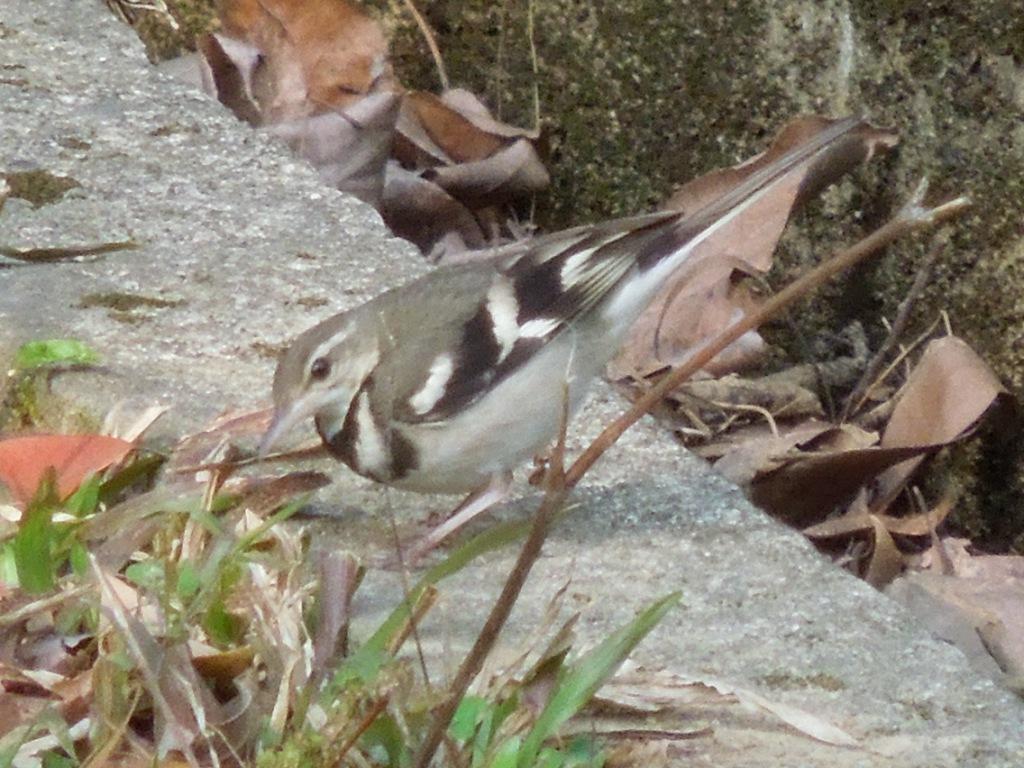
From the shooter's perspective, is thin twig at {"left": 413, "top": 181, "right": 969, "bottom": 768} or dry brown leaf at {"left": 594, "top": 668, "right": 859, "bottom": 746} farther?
dry brown leaf at {"left": 594, "top": 668, "right": 859, "bottom": 746}

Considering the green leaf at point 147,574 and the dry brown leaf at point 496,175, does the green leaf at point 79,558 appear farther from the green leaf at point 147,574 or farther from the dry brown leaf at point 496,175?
the dry brown leaf at point 496,175

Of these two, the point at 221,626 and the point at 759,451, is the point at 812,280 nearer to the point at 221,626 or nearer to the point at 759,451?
the point at 221,626

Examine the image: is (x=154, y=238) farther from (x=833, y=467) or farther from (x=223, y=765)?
(x=223, y=765)

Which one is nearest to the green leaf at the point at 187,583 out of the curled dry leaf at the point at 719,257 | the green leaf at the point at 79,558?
the green leaf at the point at 79,558

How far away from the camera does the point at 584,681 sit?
83.5 inches

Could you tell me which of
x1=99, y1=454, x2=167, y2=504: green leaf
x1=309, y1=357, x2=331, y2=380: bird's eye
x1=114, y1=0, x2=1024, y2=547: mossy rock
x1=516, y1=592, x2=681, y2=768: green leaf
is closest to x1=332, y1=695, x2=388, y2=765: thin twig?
x1=516, y1=592, x2=681, y2=768: green leaf

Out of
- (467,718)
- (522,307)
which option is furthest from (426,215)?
(467,718)

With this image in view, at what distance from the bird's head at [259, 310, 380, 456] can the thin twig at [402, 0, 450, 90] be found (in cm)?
189

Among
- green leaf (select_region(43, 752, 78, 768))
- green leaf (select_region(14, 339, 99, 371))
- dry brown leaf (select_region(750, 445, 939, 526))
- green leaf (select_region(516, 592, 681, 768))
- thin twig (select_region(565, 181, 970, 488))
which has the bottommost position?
dry brown leaf (select_region(750, 445, 939, 526))

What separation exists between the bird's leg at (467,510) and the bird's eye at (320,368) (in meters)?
0.34

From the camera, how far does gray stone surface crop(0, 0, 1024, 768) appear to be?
2432 millimetres

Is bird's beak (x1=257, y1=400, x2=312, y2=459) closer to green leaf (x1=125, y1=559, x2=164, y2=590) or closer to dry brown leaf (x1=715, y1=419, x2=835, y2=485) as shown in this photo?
green leaf (x1=125, y1=559, x2=164, y2=590)

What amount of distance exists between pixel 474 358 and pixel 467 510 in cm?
29

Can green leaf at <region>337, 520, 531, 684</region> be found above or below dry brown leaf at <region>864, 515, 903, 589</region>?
above
